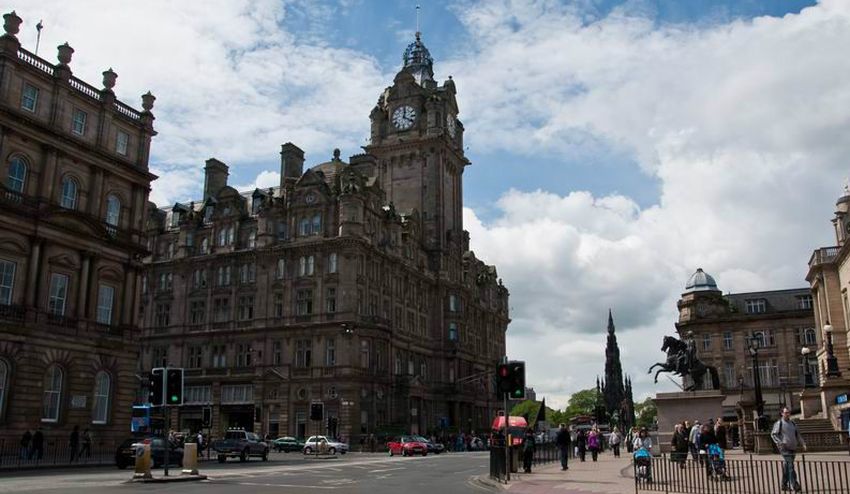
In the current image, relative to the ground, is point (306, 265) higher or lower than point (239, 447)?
higher

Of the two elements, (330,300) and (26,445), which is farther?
(330,300)

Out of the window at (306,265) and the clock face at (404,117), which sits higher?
the clock face at (404,117)

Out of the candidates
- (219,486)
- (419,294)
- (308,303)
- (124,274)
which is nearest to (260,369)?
(308,303)

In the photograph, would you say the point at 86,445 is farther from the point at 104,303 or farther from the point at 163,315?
the point at 163,315

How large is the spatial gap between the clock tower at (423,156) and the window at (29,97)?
1881 inches

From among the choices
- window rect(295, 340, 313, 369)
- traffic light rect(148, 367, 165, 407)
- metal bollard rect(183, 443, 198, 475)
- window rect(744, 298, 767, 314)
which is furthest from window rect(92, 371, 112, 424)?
window rect(744, 298, 767, 314)

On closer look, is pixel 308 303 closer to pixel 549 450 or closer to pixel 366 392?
pixel 366 392

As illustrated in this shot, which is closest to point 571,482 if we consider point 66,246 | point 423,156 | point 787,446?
point 787,446

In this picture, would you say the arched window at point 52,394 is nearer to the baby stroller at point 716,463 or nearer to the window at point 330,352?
the window at point 330,352

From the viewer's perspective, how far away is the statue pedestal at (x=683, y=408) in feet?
109

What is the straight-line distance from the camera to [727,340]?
3442 inches

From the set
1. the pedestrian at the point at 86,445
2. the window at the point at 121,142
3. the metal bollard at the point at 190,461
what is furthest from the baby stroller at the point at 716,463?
the window at the point at 121,142

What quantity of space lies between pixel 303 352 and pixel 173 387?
43.5m

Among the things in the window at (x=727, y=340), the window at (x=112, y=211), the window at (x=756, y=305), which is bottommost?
the window at (x=727, y=340)
